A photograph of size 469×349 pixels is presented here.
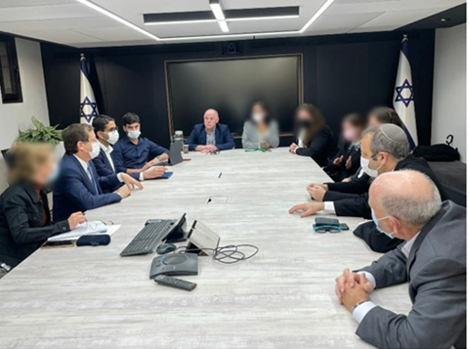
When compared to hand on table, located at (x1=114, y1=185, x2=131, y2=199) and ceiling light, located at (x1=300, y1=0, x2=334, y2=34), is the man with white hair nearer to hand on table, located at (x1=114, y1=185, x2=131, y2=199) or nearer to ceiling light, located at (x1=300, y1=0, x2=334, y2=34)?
hand on table, located at (x1=114, y1=185, x2=131, y2=199)

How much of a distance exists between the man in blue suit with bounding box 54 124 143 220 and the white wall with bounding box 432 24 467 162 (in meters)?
4.85

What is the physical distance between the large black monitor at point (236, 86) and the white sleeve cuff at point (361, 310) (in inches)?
226

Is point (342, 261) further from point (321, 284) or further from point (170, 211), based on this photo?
point (170, 211)

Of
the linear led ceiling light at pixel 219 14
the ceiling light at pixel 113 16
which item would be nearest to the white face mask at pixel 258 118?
the linear led ceiling light at pixel 219 14

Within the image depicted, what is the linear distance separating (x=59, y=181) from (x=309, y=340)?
2.09m

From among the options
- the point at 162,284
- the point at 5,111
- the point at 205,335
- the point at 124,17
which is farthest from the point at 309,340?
the point at 5,111

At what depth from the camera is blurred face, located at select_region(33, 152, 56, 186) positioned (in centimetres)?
222

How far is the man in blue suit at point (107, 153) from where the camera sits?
3648 mm

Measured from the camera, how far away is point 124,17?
4168 mm

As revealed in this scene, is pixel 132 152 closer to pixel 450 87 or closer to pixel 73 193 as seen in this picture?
pixel 73 193

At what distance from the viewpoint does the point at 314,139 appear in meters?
4.65

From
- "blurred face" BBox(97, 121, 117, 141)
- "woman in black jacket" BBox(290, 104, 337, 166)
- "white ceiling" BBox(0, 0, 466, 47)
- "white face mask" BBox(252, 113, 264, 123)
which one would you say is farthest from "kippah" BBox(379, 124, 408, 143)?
"white face mask" BBox(252, 113, 264, 123)

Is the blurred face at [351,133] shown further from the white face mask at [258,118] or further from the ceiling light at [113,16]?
the ceiling light at [113,16]

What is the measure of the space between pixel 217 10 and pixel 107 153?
1698 millimetres
